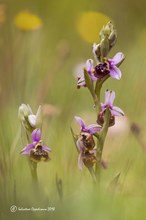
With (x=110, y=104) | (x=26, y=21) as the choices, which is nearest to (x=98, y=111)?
(x=110, y=104)

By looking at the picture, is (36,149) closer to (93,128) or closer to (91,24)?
(93,128)

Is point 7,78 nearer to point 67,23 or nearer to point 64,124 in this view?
point 64,124

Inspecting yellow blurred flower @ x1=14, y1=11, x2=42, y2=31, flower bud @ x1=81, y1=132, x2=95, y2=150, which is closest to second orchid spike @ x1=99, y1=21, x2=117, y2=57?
flower bud @ x1=81, y1=132, x2=95, y2=150

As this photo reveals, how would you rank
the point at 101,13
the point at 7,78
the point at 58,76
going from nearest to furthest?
the point at 7,78, the point at 58,76, the point at 101,13

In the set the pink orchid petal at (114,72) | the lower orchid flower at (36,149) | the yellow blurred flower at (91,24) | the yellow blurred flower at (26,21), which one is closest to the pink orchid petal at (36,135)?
the lower orchid flower at (36,149)

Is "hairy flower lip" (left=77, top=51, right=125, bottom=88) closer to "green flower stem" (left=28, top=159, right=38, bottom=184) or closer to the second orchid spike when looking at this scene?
the second orchid spike

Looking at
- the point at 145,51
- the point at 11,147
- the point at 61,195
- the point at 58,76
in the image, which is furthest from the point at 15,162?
the point at 145,51
